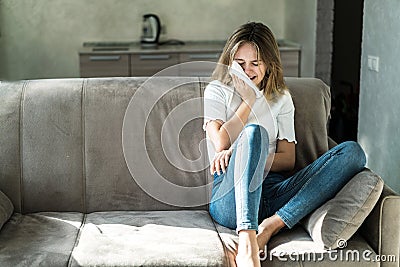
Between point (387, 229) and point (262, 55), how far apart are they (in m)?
0.85

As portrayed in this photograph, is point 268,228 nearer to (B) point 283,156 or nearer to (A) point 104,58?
(B) point 283,156

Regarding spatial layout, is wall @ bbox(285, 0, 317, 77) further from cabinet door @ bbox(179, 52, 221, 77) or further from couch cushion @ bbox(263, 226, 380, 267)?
couch cushion @ bbox(263, 226, 380, 267)

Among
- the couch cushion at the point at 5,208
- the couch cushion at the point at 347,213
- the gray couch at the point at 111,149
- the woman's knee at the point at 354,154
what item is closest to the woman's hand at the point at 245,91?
the gray couch at the point at 111,149

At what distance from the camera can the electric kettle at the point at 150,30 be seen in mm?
5820

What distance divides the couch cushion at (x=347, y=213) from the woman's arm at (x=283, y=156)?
360 millimetres

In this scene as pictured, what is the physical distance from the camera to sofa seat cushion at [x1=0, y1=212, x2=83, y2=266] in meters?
2.37

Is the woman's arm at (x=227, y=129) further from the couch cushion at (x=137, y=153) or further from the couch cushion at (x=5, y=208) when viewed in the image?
the couch cushion at (x=5, y=208)

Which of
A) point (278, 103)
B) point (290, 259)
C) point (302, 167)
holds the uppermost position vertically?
point (278, 103)

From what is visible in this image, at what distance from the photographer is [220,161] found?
2.68 meters

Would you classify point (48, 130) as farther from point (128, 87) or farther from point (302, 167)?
point (302, 167)

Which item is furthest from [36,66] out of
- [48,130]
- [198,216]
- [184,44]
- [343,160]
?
[343,160]

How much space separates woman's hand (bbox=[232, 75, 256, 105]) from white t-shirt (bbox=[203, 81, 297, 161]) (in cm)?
2

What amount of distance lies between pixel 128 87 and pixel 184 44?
303 centimetres

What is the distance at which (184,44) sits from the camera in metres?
5.94
